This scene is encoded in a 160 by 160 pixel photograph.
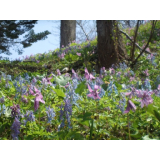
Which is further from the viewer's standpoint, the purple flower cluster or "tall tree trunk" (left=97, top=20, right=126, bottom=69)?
"tall tree trunk" (left=97, top=20, right=126, bottom=69)

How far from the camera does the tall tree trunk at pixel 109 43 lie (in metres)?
4.90

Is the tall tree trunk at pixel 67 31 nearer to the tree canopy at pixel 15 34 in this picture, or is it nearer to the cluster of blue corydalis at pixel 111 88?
the tree canopy at pixel 15 34

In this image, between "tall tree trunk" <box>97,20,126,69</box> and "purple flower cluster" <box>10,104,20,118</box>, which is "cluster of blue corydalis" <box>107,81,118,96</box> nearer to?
"purple flower cluster" <box>10,104,20,118</box>

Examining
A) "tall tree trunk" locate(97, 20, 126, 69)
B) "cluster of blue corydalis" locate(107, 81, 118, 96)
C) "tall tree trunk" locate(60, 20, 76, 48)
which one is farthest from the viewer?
"tall tree trunk" locate(60, 20, 76, 48)

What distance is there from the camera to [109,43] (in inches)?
195

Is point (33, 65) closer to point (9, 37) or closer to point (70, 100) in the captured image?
point (9, 37)

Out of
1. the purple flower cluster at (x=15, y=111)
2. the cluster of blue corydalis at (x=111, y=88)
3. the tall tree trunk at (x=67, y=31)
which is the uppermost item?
the tall tree trunk at (x=67, y=31)

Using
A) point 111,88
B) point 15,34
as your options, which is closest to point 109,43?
point 15,34

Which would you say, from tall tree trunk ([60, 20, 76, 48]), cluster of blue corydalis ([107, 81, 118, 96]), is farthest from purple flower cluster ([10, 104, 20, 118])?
tall tree trunk ([60, 20, 76, 48])

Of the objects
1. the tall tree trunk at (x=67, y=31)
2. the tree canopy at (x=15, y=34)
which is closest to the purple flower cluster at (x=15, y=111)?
the tree canopy at (x=15, y=34)

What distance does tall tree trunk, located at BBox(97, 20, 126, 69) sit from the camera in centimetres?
490
